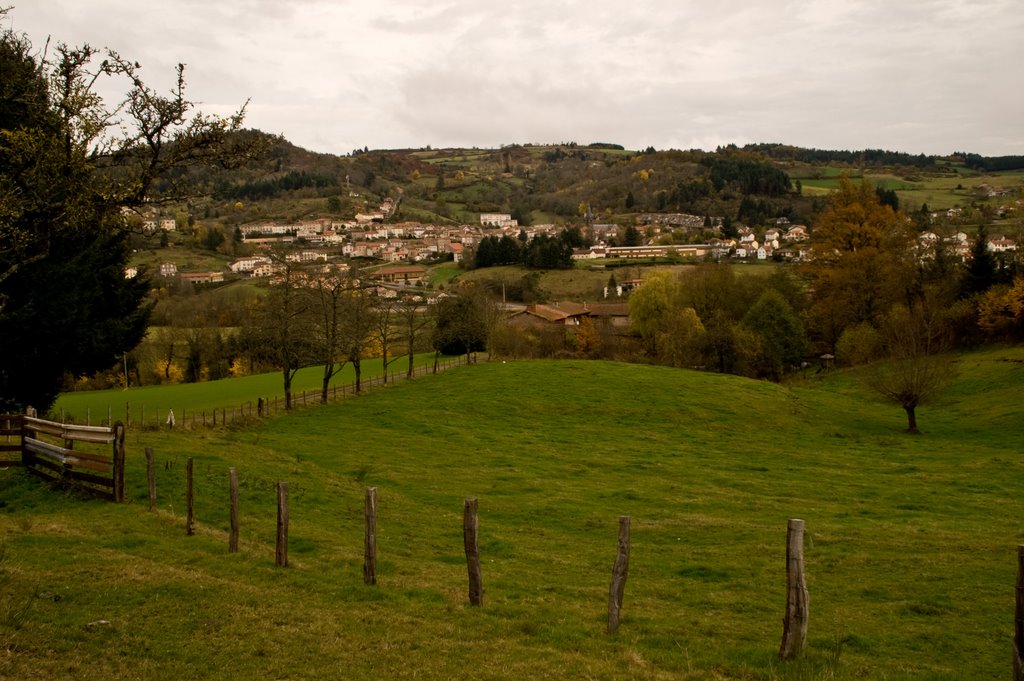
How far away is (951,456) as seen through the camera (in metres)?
32.1

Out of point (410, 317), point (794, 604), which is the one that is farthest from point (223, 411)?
point (794, 604)

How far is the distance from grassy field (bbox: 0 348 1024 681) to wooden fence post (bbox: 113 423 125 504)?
21.5 inches

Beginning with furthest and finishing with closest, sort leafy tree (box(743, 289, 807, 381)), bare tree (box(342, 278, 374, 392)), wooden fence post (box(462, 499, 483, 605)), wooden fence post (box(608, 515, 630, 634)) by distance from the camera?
1. leafy tree (box(743, 289, 807, 381))
2. bare tree (box(342, 278, 374, 392))
3. wooden fence post (box(462, 499, 483, 605))
4. wooden fence post (box(608, 515, 630, 634))

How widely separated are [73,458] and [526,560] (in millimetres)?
11134

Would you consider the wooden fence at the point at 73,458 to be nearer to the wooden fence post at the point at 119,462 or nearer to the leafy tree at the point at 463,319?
the wooden fence post at the point at 119,462

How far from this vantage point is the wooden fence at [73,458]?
1698 centimetres

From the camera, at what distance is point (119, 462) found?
16.7m

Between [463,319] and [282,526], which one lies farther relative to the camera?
[463,319]

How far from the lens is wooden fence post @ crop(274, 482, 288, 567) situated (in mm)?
12836

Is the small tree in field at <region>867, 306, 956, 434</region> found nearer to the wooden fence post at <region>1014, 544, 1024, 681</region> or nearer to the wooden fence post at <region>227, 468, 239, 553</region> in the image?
the wooden fence post at <region>1014, 544, 1024, 681</region>

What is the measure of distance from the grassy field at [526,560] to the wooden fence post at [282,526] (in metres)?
0.37

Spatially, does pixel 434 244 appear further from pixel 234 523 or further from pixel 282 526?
pixel 282 526

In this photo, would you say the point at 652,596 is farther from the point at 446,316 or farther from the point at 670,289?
the point at 670,289

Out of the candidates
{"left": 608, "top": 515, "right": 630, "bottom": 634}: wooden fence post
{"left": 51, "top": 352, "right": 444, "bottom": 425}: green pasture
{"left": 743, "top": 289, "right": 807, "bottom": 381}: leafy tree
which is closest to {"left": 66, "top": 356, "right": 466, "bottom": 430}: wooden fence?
{"left": 51, "top": 352, "right": 444, "bottom": 425}: green pasture
